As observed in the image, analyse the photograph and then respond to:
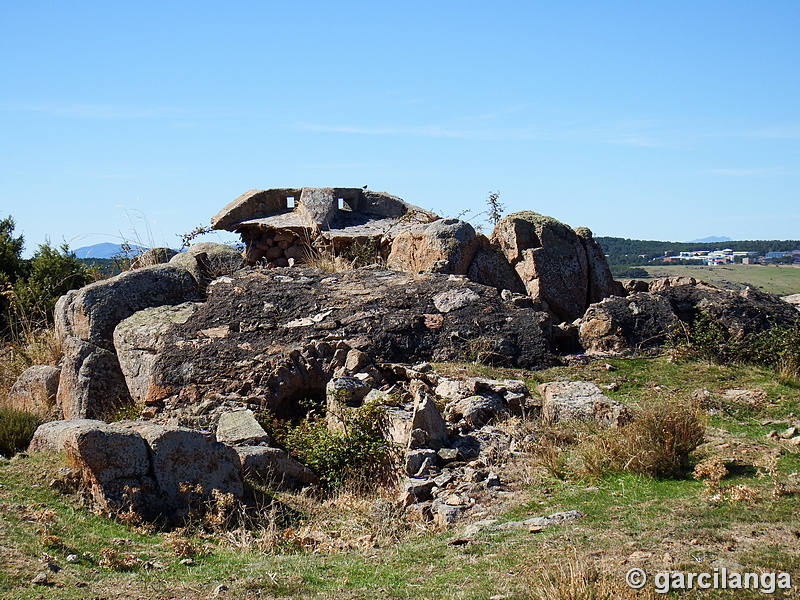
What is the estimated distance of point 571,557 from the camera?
4.23 m

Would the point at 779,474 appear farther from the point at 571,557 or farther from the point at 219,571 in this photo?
the point at 219,571

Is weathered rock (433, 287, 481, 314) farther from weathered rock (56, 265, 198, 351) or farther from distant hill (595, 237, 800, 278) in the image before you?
distant hill (595, 237, 800, 278)

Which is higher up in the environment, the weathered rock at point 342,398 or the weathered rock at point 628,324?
the weathered rock at point 628,324

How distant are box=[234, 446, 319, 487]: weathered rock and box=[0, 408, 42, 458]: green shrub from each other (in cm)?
209

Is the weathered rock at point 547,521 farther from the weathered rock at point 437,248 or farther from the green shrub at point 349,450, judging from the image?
the weathered rock at point 437,248

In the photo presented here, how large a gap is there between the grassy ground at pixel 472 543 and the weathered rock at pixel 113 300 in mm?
3703

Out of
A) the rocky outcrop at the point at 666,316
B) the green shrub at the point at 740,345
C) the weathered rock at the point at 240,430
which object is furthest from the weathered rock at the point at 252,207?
the green shrub at the point at 740,345

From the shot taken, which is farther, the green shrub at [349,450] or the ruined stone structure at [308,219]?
the ruined stone structure at [308,219]

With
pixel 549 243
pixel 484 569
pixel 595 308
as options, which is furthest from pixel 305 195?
pixel 484 569

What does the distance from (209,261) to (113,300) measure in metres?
2.07

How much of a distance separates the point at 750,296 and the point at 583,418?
4444mm

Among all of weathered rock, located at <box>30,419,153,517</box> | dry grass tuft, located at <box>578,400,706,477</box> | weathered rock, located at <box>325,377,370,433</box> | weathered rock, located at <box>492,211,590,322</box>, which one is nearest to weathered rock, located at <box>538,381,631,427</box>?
dry grass tuft, located at <box>578,400,706,477</box>

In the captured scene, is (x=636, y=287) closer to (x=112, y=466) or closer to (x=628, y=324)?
(x=628, y=324)

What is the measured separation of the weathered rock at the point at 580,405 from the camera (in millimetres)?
7055
